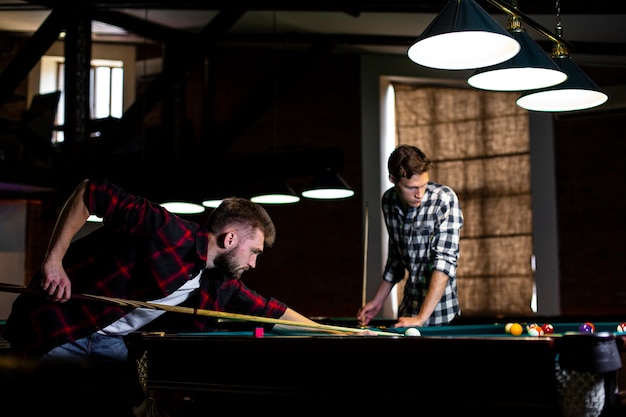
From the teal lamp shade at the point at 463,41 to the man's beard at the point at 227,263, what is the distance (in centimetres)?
105

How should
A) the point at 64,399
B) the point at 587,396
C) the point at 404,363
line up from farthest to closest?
the point at 404,363 < the point at 587,396 < the point at 64,399

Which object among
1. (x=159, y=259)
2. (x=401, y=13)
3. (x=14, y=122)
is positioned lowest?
(x=159, y=259)

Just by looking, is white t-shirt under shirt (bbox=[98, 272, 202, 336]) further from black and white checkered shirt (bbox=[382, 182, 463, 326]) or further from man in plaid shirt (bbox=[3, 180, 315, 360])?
black and white checkered shirt (bbox=[382, 182, 463, 326])

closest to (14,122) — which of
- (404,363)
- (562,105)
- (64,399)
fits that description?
(562,105)

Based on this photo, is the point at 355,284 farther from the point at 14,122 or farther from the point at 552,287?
the point at 14,122

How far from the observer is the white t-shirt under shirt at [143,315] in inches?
123

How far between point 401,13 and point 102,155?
3.01m

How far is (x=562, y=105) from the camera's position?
13.0 feet

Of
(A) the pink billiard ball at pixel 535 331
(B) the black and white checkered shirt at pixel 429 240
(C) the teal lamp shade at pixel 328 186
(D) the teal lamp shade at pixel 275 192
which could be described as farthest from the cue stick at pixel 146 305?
(D) the teal lamp shade at pixel 275 192

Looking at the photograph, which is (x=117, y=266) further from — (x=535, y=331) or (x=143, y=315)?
(x=535, y=331)

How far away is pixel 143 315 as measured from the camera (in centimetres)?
319

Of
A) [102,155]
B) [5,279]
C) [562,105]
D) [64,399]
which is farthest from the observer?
[5,279]

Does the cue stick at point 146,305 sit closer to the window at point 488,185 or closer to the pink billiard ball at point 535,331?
the pink billiard ball at point 535,331

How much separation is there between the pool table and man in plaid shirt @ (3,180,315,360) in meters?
0.21
